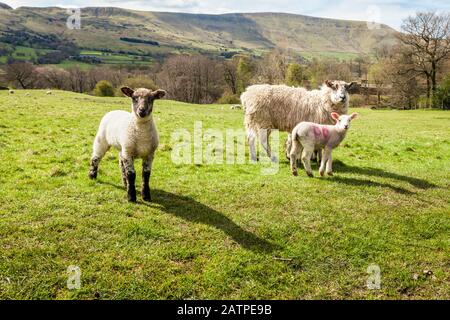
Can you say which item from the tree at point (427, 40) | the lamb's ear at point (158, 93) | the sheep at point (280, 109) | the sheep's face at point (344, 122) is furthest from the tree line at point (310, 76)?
the lamb's ear at point (158, 93)

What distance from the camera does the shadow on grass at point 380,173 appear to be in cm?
1219

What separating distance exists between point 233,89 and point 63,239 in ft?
313

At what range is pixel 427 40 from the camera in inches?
2167

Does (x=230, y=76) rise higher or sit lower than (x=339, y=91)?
higher

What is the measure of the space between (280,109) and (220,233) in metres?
7.55

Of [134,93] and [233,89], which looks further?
[233,89]

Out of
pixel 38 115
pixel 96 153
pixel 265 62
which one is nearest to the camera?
pixel 96 153

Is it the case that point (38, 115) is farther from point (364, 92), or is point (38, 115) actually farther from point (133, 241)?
point (364, 92)

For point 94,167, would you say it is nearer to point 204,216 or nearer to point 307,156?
point 204,216

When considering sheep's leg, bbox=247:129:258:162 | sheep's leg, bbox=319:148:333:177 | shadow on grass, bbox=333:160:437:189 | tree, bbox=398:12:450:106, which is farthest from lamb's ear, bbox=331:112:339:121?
tree, bbox=398:12:450:106

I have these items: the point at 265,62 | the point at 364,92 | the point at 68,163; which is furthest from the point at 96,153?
the point at 265,62

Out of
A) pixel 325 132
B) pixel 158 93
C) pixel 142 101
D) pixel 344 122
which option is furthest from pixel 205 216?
pixel 344 122

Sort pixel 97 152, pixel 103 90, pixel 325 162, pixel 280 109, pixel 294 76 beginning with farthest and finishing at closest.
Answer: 1. pixel 294 76
2. pixel 103 90
3. pixel 280 109
4. pixel 325 162
5. pixel 97 152
